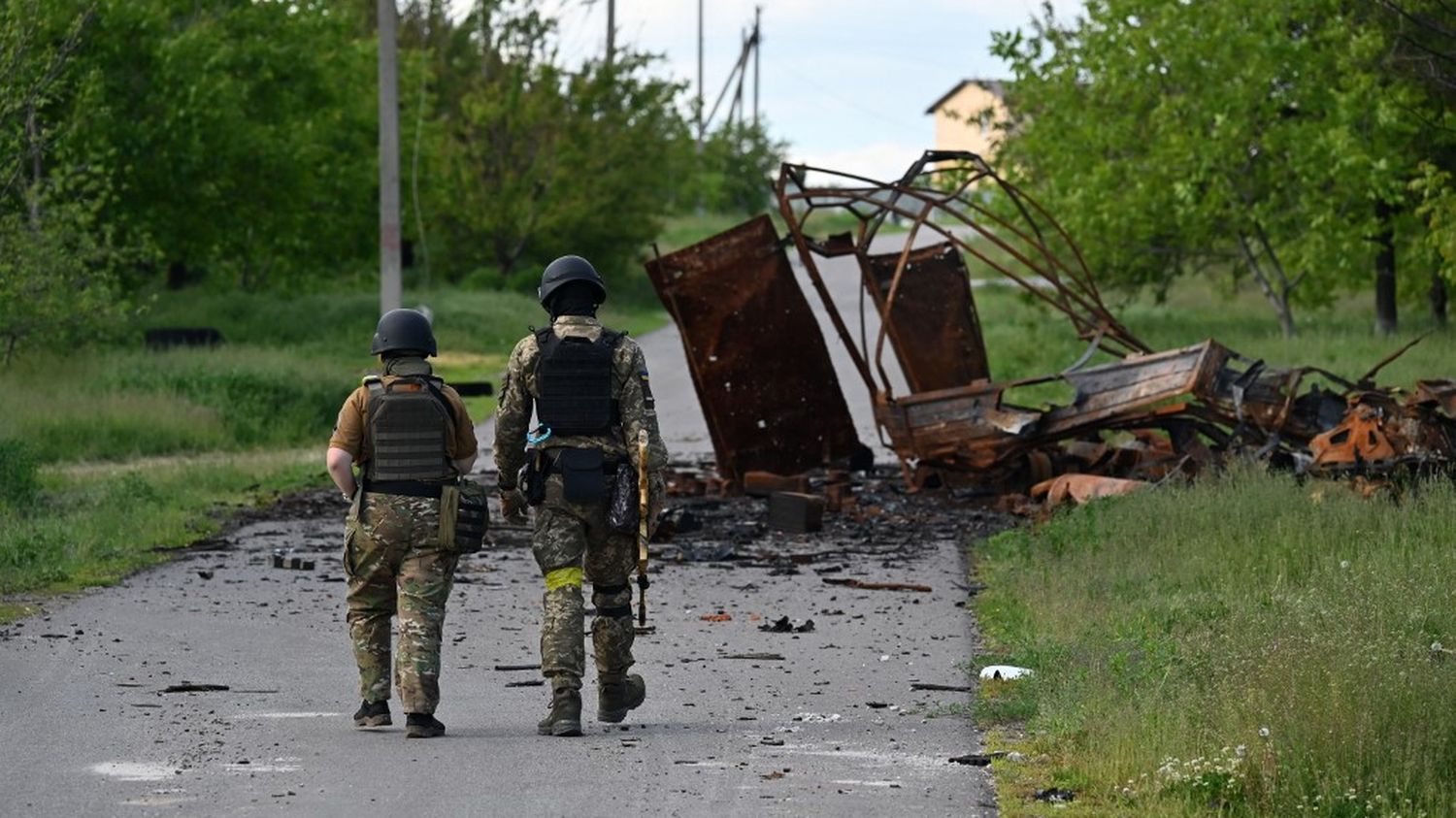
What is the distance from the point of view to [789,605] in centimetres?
1233

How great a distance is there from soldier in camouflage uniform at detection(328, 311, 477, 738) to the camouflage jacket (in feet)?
0.95

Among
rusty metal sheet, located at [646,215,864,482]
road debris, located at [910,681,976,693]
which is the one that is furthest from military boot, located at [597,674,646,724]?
rusty metal sheet, located at [646,215,864,482]

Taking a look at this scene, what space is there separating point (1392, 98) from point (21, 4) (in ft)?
51.1

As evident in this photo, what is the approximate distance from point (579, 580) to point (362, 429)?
42.0 inches

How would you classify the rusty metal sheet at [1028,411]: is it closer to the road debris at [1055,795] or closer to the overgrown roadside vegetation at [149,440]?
the overgrown roadside vegetation at [149,440]

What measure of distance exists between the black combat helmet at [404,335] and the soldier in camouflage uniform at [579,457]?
37 cm

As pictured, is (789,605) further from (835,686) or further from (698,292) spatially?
(698,292)

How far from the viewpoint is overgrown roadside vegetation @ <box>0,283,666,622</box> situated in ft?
46.7

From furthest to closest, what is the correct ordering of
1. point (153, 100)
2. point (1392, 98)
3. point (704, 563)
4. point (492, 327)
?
point (492, 327), point (153, 100), point (1392, 98), point (704, 563)

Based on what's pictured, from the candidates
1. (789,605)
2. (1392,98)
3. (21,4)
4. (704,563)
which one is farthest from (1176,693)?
(1392,98)

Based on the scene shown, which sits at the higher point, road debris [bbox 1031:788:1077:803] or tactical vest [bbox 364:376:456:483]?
tactical vest [bbox 364:376:456:483]

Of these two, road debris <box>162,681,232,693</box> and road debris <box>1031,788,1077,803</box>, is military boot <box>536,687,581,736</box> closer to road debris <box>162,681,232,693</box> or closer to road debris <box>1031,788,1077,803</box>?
road debris <box>162,681,232,693</box>

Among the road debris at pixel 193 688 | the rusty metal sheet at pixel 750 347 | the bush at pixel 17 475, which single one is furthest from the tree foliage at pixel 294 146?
the road debris at pixel 193 688

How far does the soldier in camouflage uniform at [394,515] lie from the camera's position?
27.6ft
